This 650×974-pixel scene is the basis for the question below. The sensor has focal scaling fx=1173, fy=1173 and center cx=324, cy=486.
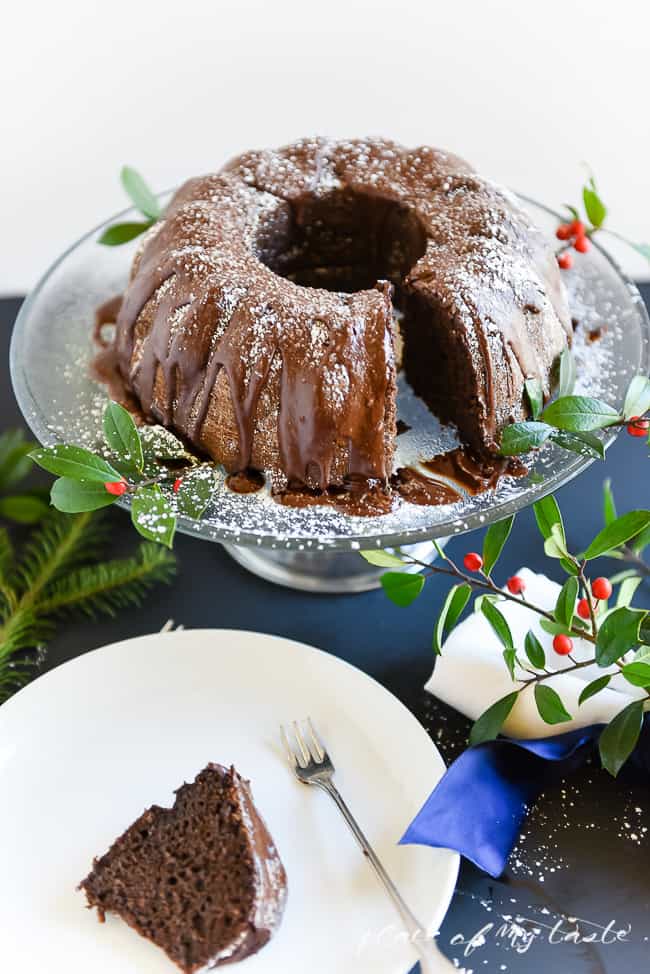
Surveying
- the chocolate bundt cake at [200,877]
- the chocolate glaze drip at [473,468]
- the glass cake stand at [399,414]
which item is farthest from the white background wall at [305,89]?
the chocolate bundt cake at [200,877]

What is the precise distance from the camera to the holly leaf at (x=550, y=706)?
153 cm

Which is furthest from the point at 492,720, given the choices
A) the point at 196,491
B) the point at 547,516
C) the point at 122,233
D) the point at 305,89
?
the point at 305,89

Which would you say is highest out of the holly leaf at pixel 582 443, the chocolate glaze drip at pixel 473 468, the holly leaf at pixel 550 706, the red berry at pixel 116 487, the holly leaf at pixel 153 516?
the holly leaf at pixel 582 443

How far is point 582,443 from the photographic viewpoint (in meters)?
1.67

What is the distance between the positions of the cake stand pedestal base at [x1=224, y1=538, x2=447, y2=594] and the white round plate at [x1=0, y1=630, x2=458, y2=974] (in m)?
0.25

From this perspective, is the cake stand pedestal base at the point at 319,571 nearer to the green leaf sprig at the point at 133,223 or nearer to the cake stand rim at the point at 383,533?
the cake stand rim at the point at 383,533

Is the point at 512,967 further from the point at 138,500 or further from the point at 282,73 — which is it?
the point at 282,73

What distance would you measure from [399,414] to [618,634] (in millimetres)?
575

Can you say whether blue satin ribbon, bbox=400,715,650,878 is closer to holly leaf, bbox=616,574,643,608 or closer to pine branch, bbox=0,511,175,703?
holly leaf, bbox=616,574,643,608

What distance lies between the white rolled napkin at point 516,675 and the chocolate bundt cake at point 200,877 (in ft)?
1.16

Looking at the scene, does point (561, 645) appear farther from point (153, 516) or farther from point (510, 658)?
point (153, 516)

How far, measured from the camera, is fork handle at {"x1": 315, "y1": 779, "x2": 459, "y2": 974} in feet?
4.55

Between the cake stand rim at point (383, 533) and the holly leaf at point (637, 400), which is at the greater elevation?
the holly leaf at point (637, 400)

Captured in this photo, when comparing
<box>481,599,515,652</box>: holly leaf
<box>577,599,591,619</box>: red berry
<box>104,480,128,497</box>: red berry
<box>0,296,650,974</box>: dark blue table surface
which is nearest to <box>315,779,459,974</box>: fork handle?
<box>0,296,650,974</box>: dark blue table surface
